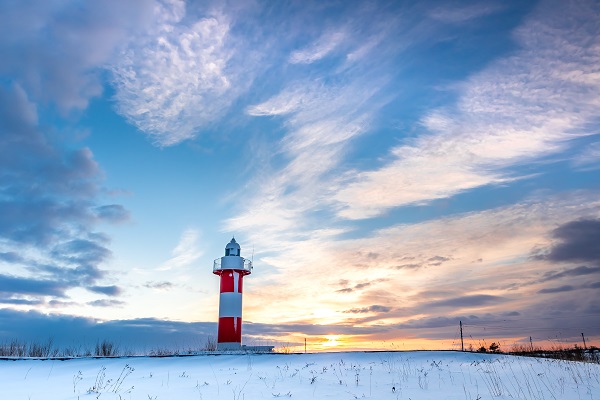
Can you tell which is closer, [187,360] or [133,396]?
[133,396]

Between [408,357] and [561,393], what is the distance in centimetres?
776

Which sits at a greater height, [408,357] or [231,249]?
[231,249]

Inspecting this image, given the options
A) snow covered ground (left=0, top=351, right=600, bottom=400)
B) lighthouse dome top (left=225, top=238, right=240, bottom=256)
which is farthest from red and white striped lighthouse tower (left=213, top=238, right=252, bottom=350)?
snow covered ground (left=0, top=351, right=600, bottom=400)

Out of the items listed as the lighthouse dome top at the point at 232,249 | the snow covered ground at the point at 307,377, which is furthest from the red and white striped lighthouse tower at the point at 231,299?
the snow covered ground at the point at 307,377

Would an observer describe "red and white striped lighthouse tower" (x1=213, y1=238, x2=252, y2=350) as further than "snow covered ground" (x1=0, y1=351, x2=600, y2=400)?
Yes

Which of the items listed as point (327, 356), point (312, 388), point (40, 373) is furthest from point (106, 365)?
point (312, 388)

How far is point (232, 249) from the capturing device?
3384 centimetres

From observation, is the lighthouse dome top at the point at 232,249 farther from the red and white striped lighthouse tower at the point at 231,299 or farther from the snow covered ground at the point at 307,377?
the snow covered ground at the point at 307,377

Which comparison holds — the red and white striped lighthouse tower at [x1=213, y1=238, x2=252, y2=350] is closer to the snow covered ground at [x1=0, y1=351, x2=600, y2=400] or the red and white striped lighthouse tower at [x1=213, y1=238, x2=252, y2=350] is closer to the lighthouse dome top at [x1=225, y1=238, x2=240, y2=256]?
the lighthouse dome top at [x1=225, y1=238, x2=240, y2=256]

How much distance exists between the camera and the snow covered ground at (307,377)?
1177 cm

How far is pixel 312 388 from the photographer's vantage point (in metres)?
12.4

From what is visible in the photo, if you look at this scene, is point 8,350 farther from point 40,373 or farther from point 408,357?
point 408,357

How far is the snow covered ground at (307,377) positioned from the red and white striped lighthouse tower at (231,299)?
10703mm

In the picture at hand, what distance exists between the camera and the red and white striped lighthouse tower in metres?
31.5
